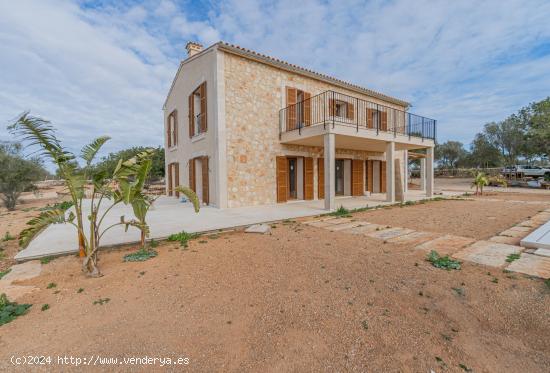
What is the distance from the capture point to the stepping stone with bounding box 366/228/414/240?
5293 millimetres

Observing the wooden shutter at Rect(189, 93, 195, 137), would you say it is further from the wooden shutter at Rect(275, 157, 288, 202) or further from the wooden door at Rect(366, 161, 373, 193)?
the wooden door at Rect(366, 161, 373, 193)

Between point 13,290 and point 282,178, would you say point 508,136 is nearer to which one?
point 282,178

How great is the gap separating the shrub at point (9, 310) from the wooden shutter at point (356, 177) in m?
13.3

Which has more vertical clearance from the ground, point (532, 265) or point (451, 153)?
point (451, 153)

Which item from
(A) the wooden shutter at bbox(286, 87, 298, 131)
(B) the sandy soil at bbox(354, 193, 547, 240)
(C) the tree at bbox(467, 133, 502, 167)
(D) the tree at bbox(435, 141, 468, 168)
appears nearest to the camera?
(B) the sandy soil at bbox(354, 193, 547, 240)

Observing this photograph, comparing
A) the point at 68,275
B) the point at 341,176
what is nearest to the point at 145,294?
the point at 68,275

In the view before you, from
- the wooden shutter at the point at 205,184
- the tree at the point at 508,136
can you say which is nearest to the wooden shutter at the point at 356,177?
the wooden shutter at the point at 205,184

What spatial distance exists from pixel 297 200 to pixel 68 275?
9.04 meters

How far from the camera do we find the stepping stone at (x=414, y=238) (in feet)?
15.9

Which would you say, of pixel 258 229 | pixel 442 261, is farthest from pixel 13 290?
pixel 442 261

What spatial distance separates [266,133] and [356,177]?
6.35 metres

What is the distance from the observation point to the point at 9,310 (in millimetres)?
2600

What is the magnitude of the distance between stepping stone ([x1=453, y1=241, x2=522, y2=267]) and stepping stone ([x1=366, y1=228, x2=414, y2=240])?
1276 millimetres

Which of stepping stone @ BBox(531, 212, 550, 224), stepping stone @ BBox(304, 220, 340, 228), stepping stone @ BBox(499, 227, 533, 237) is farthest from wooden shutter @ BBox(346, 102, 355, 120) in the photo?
stepping stone @ BBox(499, 227, 533, 237)
